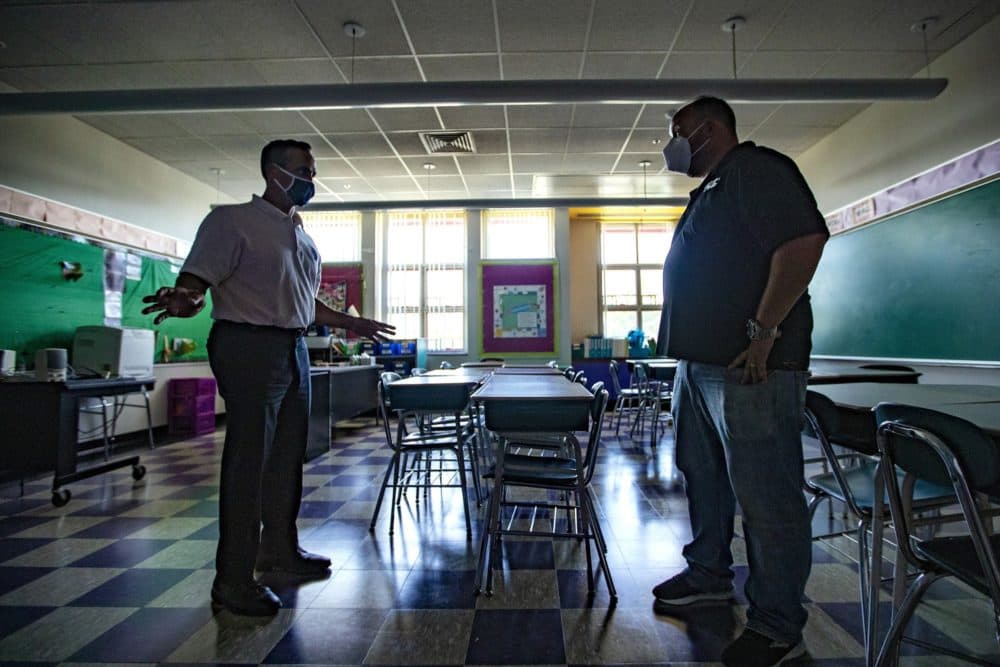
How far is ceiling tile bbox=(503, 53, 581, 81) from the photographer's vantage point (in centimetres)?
427

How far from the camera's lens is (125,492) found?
3445 mm

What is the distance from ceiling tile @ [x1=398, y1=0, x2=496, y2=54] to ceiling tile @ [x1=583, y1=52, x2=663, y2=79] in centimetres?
96

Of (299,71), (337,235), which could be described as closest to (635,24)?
(299,71)

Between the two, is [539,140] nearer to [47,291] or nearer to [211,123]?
[211,123]

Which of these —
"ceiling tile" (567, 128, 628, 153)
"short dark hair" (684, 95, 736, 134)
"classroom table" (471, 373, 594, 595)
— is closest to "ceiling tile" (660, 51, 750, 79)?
"ceiling tile" (567, 128, 628, 153)

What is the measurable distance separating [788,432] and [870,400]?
0.62 meters

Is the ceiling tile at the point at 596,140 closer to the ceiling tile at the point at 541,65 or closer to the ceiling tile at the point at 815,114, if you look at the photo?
the ceiling tile at the point at 541,65

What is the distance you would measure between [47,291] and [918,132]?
8.56 m

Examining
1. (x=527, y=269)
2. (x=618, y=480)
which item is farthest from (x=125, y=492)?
(x=527, y=269)

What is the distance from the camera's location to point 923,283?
13.5ft

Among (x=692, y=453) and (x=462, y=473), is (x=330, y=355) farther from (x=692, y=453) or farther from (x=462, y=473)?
(x=692, y=453)

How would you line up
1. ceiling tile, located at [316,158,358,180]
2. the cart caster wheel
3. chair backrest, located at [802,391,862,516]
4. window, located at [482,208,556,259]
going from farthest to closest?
window, located at [482,208,556,259], ceiling tile, located at [316,158,358,180], the cart caster wheel, chair backrest, located at [802,391,862,516]

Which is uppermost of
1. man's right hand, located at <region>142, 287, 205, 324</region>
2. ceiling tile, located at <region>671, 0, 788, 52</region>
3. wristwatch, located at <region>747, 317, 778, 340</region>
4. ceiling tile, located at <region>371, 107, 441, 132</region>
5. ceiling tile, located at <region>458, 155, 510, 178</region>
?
ceiling tile, located at <region>671, 0, 788, 52</region>

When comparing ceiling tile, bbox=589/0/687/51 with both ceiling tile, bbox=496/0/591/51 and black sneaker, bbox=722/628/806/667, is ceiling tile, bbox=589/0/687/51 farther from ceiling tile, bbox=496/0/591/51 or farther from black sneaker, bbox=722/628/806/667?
black sneaker, bbox=722/628/806/667
